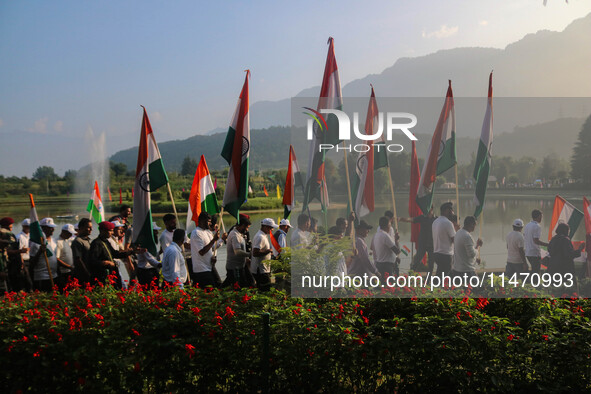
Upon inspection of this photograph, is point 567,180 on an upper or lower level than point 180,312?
upper

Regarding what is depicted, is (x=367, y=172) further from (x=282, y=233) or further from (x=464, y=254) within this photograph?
(x=282, y=233)

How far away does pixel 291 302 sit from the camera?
5113 mm

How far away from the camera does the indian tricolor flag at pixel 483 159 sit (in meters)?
5.30

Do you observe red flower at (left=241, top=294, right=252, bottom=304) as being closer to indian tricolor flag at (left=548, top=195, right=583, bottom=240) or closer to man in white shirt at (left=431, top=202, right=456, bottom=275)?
man in white shirt at (left=431, top=202, right=456, bottom=275)

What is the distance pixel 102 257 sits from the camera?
7352 millimetres

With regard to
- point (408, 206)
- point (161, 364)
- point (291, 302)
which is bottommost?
point (161, 364)

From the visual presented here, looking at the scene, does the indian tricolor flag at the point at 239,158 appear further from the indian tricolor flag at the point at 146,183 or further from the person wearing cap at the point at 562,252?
the person wearing cap at the point at 562,252

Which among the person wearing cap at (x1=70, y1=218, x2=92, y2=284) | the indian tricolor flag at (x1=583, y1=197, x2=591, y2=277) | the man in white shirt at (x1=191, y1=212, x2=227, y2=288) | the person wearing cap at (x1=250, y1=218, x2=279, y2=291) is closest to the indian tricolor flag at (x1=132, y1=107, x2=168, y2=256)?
the person wearing cap at (x1=70, y1=218, x2=92, y2=284)

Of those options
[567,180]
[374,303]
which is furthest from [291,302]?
[567,180]

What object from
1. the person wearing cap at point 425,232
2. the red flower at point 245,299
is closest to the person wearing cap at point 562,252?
the person wearing cap at point 425,232

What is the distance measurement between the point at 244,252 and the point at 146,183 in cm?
197

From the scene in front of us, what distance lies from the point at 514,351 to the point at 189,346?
2.58m

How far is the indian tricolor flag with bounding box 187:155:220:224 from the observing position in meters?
9.98

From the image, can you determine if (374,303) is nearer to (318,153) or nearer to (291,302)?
(291,302)
